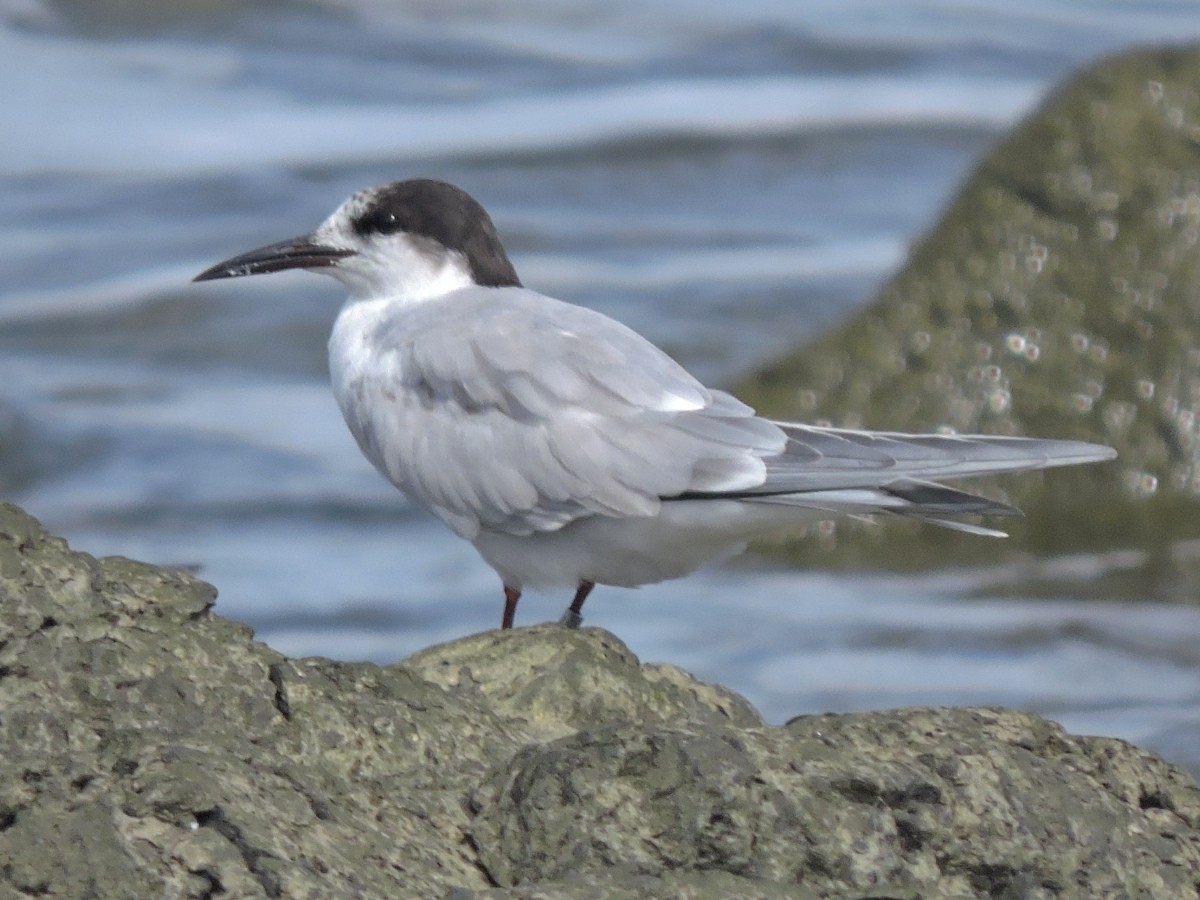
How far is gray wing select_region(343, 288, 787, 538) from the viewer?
4.39 m

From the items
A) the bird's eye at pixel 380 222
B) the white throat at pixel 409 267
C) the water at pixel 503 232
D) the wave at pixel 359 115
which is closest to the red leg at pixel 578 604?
the white throat at pixel 409 267

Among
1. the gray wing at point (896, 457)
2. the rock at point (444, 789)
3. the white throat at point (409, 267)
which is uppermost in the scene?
the white throat at point (409, 267)

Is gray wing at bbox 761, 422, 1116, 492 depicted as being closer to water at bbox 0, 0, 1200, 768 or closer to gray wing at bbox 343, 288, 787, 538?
gray wing at bbox 343, 288, 787, 538

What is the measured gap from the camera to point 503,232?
41.5 ft

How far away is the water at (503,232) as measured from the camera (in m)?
6.69

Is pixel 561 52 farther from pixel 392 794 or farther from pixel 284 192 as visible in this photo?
pixel 392 794

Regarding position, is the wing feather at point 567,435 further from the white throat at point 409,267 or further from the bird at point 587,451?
the white throat at point 409,267

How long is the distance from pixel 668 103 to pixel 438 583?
8522 mm

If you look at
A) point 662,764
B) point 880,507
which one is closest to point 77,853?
point 662,764

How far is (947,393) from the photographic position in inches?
305

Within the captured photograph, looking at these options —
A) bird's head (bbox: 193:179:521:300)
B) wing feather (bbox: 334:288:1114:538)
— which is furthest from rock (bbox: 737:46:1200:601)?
wing feather (bbox: 334:288:1114:538)

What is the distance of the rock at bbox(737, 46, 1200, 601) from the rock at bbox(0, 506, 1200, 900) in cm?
442

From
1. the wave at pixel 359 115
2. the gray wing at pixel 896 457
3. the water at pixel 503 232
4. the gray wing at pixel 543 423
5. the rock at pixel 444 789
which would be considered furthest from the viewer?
the wave at pixel 359 115

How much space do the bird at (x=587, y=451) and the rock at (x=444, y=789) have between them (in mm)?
1056
